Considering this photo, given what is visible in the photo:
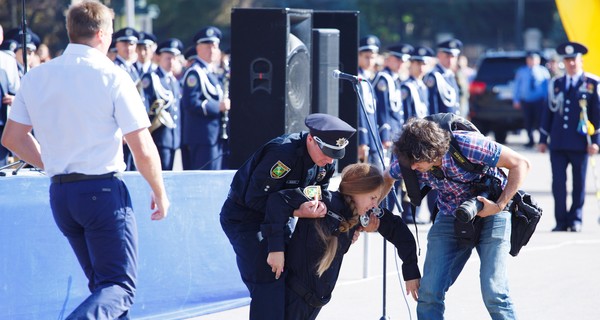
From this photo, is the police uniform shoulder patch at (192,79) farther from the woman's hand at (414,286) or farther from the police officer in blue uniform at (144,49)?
the woman's hand at (414,286)

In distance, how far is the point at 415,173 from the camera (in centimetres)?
554

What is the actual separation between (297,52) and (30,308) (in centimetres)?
314

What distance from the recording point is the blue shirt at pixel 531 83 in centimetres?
2364

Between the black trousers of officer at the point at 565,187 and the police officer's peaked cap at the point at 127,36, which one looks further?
the police officer's peaked cap at the point at 127,36

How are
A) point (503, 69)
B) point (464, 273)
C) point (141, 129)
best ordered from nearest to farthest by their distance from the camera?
point (141, 129) < point (464, 273) < point (503, 69)

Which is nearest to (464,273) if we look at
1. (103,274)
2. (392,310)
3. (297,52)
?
(392,310)

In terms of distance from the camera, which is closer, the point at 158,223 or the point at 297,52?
the point at 158,223

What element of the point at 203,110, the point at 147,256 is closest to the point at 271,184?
the point at 147,256

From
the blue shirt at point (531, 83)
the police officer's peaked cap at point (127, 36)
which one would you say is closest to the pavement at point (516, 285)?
the police officer's peaked cap at point (127, 36)

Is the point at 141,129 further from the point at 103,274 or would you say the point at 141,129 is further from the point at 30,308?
the point at 30,308

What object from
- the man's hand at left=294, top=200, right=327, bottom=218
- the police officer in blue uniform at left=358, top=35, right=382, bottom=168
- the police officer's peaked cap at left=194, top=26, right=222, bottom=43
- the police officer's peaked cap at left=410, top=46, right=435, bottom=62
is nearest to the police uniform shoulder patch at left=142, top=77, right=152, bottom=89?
the police officer's peaked cap at left=194, top=26, right=222, bottom=43

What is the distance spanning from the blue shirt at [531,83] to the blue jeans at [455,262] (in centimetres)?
1829

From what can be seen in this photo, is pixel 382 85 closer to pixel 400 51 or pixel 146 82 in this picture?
pixel 400 51

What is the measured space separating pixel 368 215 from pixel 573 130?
6578mm
